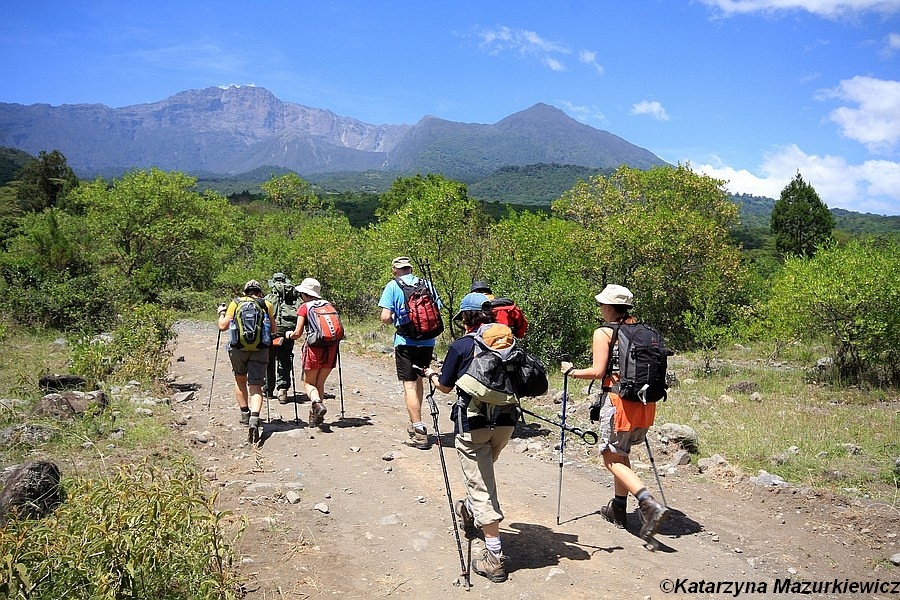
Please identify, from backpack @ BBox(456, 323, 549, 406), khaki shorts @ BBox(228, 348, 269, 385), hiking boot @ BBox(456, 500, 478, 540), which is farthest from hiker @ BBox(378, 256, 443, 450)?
backpack @ BBox(456, 323, 549, 406)

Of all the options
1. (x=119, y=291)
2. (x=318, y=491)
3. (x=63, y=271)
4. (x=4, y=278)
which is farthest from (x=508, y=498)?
(x=4, y=278)

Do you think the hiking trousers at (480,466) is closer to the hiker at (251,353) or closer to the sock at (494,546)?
the sock at (494,546)

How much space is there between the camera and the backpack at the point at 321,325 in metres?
8.08

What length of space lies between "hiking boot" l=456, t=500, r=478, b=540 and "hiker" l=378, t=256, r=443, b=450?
2.27m

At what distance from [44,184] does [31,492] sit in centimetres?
6388

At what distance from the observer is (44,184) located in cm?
5706

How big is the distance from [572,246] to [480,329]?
57.5ft

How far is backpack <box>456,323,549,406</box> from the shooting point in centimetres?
456

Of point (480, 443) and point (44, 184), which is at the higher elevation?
point (44, 184)

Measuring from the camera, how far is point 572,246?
21.8 m

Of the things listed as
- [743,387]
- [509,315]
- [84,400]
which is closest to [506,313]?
[509,315]

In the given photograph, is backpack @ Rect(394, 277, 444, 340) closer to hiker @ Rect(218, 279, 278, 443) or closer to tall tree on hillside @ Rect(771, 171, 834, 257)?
hiker @ Rect(218, 279, 278, 443)

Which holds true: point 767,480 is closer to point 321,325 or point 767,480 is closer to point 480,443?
point 480,443

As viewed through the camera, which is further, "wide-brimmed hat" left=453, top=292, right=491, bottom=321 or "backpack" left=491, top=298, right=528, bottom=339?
"backpack" left=491, top=298, right=528, bottom=339
